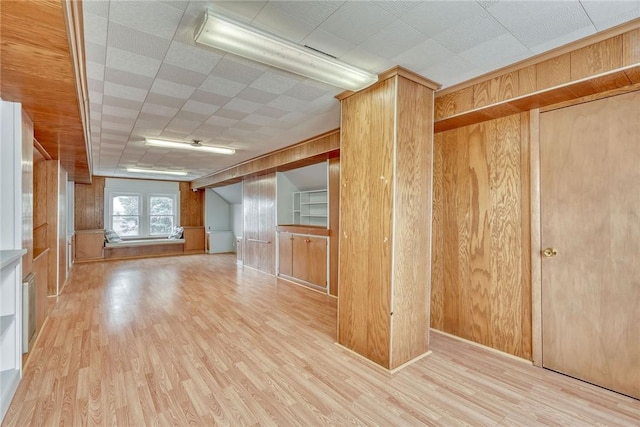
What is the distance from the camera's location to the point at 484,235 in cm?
281

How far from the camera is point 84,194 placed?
8461 mm

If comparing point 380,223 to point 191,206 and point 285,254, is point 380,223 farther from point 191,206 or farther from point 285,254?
point 191,206

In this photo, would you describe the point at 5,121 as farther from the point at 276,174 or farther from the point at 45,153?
the point at 276,174

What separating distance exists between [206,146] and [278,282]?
2696 mm

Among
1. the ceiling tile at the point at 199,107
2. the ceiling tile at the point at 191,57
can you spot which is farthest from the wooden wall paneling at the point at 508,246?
the ceiling tile at the point at 199,107

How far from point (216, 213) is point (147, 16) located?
8.75m

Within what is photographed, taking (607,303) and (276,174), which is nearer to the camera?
(607,303)

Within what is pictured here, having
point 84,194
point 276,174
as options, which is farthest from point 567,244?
point 84,194

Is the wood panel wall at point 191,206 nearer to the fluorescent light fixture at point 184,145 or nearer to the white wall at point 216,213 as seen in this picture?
the white wall at point 216,213

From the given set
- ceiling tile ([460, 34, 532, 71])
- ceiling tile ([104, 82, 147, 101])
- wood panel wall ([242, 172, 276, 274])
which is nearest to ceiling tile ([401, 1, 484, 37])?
ceiling tile ([460, 34, 532, 71])

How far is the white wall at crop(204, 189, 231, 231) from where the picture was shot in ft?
32.4

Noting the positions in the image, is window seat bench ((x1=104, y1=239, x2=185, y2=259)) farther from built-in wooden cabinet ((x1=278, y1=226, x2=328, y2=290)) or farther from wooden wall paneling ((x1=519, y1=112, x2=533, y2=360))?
wooden wall paneling ((x1=519, y1=112, x2=533, y2=360))

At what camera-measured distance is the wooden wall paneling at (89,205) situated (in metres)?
8.37

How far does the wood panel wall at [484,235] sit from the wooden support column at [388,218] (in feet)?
1.72
